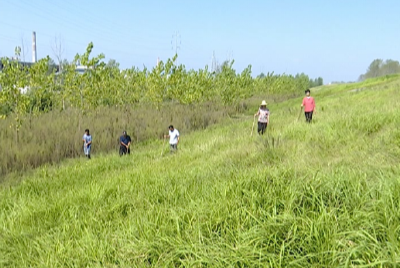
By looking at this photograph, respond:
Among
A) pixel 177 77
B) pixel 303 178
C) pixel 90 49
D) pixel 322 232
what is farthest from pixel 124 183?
pixel 177 77

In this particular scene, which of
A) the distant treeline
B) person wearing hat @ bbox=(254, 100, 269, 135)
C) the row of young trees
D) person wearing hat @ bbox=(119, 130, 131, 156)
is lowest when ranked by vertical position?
person wearing hat @ bbox=(119, 130, 131, 156)

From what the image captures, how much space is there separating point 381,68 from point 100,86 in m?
90.9

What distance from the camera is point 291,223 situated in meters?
2.52

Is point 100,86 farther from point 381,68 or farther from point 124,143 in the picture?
point 381,68

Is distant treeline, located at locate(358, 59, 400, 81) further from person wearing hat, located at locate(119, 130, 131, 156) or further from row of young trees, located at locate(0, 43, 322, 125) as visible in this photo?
person wearing hat, located at locate(119, 130, 131, 156)

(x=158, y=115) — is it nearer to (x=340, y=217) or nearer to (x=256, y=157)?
(x=256, y=157)

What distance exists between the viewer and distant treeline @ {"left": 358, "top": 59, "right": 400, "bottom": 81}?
8231cm

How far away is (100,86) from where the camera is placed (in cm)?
2117

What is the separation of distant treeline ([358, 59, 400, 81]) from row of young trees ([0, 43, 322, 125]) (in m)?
65.8

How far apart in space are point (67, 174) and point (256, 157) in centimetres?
505

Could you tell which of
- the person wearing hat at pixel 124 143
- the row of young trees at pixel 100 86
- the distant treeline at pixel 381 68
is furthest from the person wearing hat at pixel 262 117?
the distant treeline at pixel 381 68

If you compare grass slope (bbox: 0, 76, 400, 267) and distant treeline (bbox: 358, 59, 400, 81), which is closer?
grass slope (bbox: 0, 76, 400, 267)

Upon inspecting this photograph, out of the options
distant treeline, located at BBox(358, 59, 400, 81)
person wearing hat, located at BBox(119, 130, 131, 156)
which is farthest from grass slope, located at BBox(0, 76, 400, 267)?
distant treeline, located at BBox(358, 59, 400, 81)

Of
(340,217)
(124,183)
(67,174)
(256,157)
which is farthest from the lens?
(67,174)
